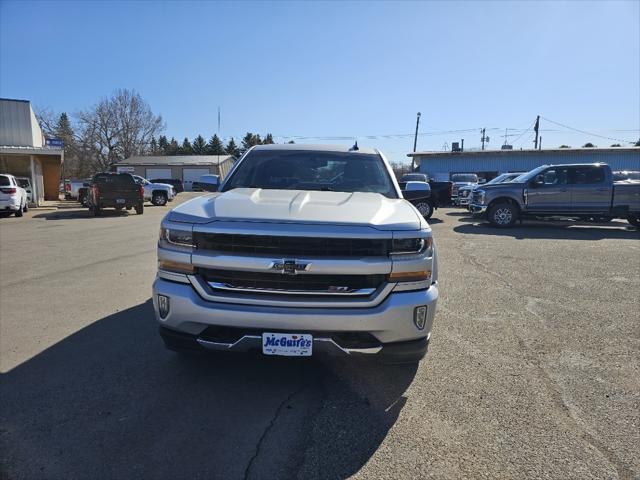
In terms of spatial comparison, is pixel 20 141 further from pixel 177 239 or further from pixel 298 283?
→ pixel 298 283

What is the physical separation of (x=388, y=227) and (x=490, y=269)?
18.1 feet

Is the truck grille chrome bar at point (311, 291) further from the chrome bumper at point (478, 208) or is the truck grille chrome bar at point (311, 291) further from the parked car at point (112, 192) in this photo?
the parked car at point (112, 192)

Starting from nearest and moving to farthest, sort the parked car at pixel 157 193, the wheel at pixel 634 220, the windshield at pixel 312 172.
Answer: the windshield at pixel 312 172
the wheel at pixel 634 220
the parked car at pixel 157 193

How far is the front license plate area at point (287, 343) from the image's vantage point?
116 inches

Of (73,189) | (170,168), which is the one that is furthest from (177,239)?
(170,168)

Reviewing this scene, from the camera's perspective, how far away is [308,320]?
2908 millimetres

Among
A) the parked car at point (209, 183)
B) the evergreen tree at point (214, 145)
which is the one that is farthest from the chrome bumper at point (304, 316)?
the evergreen tree at point (214, 145)

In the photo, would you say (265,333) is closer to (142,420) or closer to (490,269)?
(142,420)

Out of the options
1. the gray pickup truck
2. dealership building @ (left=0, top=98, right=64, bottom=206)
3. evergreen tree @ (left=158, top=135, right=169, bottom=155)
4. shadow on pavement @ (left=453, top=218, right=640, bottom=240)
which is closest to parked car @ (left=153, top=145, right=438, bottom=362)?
shadow on pavement @ (left=453, top=218, right=640, bottom=240)

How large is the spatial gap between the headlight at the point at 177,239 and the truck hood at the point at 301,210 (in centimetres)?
8

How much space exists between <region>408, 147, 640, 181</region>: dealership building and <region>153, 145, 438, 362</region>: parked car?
3405 centimetres

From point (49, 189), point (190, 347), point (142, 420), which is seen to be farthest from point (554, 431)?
point (49, 189)

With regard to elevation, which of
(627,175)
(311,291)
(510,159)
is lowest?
(311,291)

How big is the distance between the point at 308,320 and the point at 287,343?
0.21 metres
